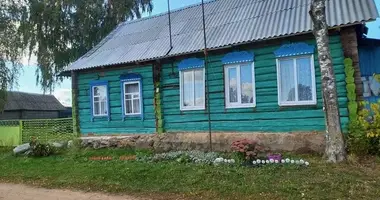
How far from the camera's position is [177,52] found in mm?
12273

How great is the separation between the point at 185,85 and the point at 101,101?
4.03 m

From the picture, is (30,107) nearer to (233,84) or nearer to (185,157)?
(233,84)

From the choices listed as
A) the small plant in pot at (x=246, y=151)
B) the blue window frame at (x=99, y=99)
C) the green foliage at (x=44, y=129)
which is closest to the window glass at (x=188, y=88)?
the blue window frame at (x=99, y=99)

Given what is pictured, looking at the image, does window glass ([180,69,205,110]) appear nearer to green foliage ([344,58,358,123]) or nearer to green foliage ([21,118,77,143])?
green foliage ([344,58,358,123])

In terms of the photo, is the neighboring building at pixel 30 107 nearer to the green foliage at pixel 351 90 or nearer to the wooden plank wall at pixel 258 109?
the wooden plank wall at pixel 258 109

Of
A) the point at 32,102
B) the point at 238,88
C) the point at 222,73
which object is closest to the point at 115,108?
the point at 222,73

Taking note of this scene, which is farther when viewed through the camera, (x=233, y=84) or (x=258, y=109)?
(x=233, y=84)

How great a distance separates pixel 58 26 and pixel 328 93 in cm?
2057

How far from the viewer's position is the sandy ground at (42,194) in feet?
24.2

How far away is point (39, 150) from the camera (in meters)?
12.8

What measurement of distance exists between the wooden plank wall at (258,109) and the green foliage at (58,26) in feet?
46.7

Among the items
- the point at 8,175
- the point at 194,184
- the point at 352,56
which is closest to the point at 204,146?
the point at 194,184

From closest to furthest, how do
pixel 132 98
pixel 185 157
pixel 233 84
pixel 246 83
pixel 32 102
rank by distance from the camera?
pixel 185 157 < pixel 246 83 < pixel 233 84 < pixel 132 98 < pixel 32 102

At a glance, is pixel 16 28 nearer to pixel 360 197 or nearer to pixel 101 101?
pixel 101 101
